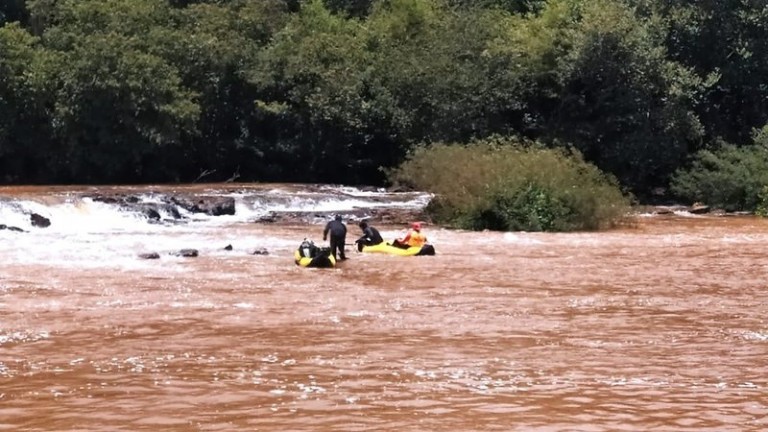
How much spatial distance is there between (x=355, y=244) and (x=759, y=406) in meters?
15.4

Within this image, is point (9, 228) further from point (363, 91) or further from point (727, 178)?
point (727, 178)

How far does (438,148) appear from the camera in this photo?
35.0m

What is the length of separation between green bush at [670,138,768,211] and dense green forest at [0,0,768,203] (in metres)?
0.22

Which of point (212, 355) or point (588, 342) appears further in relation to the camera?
point (588, 342)

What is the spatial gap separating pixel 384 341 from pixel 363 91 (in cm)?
3274

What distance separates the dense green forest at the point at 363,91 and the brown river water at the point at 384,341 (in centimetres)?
1806

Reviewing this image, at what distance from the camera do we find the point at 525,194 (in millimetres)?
30250

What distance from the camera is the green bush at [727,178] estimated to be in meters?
38.2

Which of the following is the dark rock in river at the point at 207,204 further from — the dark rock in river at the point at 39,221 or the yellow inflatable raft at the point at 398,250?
the yellow inflatable raft at the point at 398,250

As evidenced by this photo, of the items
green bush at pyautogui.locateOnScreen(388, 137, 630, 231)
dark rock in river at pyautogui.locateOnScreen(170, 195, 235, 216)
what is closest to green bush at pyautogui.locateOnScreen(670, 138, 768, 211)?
green bush at pyautogui.locateOnScreen(388, 137, 630, 231)

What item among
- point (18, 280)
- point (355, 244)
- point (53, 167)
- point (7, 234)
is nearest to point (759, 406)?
point (18, 280)

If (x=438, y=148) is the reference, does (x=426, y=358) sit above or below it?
below

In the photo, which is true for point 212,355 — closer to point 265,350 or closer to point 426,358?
point 265,350

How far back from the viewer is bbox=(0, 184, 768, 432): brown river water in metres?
9.77
